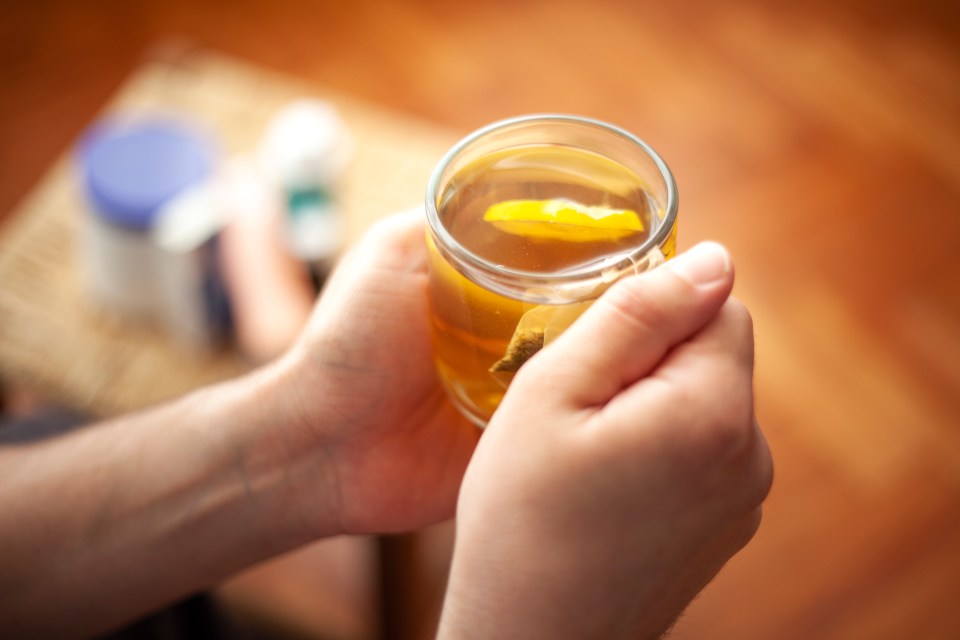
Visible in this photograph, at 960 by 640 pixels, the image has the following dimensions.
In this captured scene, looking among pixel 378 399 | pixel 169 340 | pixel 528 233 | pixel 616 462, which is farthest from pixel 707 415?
pixel 169 340

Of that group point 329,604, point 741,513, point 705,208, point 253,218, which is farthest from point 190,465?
point 705,208

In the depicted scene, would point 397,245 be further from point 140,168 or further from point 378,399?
point 140,168

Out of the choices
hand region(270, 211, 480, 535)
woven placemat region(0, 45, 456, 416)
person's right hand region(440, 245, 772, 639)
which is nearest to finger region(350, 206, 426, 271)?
hand region(270, 211, 480, 535)

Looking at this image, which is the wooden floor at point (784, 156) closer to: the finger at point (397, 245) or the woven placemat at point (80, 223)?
the woven placemat at point (80, 223)

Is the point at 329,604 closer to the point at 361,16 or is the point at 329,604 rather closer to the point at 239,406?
the point at 239,406

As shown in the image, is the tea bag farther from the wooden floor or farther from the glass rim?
the wooden floor
